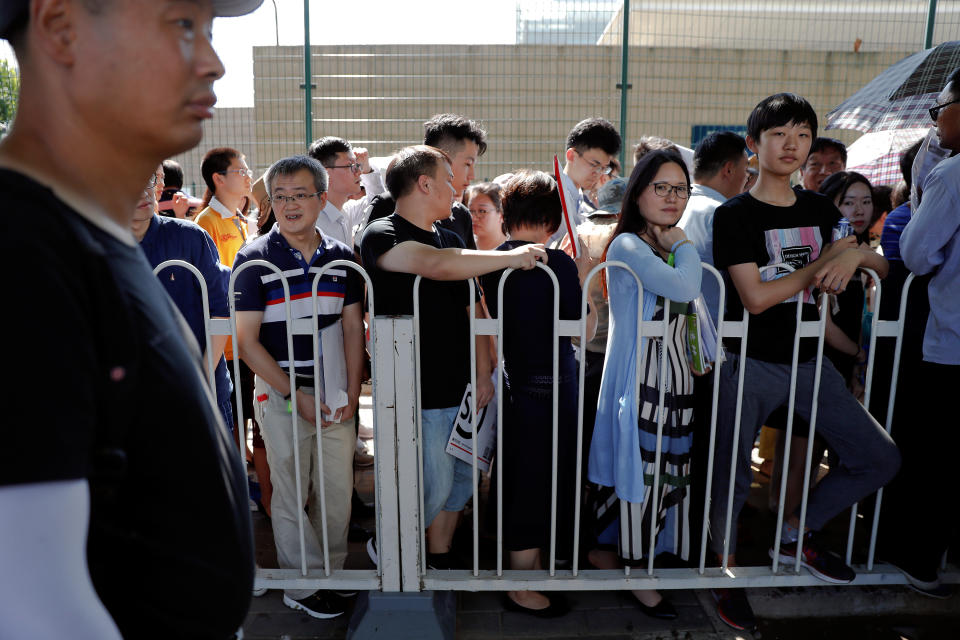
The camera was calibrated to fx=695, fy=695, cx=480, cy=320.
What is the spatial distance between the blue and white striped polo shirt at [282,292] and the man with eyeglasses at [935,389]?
237cm

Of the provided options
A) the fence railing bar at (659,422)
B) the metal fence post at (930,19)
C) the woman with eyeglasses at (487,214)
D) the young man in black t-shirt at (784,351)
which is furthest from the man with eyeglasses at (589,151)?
the metal fence post at (930,19)

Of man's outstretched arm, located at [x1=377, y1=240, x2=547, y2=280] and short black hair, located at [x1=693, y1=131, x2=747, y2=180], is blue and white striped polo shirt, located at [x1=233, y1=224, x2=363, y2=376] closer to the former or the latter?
man's outstretched arm, located at [x1=377, y1=240, x2=547, y2=280]

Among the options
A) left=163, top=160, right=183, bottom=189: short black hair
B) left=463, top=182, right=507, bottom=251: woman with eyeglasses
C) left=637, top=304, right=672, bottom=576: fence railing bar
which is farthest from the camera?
left=163, top=160, right=183, bottom=189: short black hair

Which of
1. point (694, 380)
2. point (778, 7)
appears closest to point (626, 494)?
point (694, 380)

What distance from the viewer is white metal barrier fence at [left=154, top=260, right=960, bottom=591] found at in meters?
2.66

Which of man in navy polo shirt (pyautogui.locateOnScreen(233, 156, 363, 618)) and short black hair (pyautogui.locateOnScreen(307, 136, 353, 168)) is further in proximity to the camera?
short black hair (pyautogui.locateOnScreen(307, 136, 353, 168))

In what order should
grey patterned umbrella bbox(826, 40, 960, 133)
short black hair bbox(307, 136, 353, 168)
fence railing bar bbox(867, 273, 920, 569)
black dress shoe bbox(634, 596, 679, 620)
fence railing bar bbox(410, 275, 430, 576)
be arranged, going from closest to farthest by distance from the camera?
fence railing bar bbox(410, 275, 430, 576) → fence railing bar bbox(867, 273, 920, 569) → black dress shoe bbox(634, 596, 679, 620) → grey patterned umbrella bbox(826, 40, 960, 133) → short black hair bbox(307, 136, 353, 168)

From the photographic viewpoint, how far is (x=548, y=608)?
299 cm

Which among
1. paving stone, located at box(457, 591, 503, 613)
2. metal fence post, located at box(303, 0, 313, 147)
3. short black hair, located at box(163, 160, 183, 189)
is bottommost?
paving stone, located at box(457, 591, 503, 613)

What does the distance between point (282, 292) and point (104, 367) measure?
2258mm

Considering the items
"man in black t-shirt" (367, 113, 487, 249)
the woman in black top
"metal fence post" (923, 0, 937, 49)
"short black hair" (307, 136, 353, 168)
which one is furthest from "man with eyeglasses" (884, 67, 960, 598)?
"metal fence post" (923, 0, 937, 49)

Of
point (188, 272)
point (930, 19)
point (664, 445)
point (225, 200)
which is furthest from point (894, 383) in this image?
point (930, 19)

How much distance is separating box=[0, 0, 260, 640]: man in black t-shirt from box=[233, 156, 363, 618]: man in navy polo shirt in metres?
2.04

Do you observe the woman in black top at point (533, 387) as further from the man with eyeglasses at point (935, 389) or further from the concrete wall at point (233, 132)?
the concrete wall at point (233, 132)
